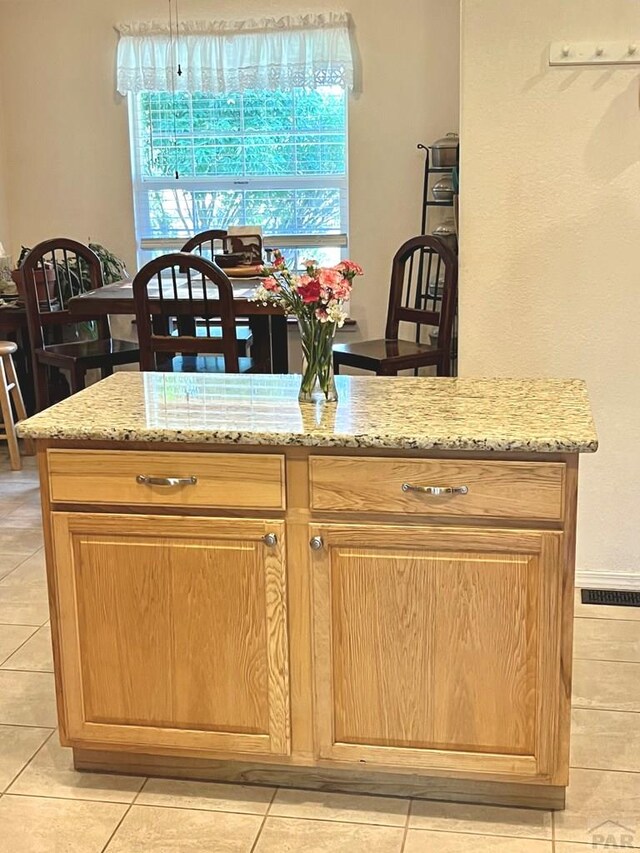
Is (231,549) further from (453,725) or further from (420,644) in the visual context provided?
(453,725)

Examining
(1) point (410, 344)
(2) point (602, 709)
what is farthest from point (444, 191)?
(2) point (602, 709)

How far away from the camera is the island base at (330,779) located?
215cm

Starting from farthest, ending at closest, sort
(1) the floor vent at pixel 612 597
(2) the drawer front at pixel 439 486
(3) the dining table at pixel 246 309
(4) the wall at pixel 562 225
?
(3) the dining table at pixel 246 309 < (1) the floor vent at pixel 612 597 < (4) the wall at pixel 562 225 < (2) the drawer front at pixel 439 486

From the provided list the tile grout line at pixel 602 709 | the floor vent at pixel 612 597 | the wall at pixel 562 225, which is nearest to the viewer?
the tile grout line at pixel 602 709

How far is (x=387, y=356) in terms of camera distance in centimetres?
432

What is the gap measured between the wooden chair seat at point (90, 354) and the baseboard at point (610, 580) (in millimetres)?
2271

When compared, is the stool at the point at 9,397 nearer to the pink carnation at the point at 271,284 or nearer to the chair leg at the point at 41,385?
the chair leg at the point at 41,385

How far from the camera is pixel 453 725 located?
2.09 meters

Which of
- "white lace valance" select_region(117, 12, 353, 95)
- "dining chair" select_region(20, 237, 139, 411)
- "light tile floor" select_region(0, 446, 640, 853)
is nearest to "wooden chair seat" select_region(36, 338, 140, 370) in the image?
"dining chair" select_region(20, 237, 139, 411)

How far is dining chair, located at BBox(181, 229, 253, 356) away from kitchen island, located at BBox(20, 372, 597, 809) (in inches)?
97.0

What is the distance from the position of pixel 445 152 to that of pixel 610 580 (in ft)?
8.71

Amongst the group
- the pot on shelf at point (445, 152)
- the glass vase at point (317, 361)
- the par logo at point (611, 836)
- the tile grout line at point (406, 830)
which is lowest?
the tile grout line at point (406, 830)

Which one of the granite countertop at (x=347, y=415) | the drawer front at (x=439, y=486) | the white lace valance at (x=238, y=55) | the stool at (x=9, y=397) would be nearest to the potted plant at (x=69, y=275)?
the stool at (x=9, y=397)

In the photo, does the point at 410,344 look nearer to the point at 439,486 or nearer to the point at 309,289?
the point at 309,289
